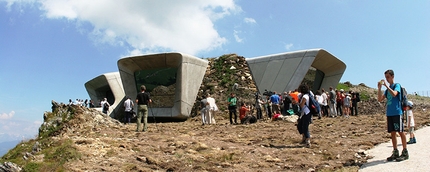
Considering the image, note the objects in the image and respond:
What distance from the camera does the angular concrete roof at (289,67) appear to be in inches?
742

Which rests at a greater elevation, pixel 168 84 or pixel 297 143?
pixel 168 84

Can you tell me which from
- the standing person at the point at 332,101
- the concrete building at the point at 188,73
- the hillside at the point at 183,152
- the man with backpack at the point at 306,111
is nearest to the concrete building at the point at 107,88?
the concrete building at the point at 188,73

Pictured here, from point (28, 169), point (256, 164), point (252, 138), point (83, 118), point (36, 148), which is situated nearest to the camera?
point (28, 169)

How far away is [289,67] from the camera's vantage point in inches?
758

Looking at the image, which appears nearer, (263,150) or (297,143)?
(263,150)

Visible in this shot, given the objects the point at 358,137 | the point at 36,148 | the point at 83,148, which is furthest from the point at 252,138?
the point at 36,148

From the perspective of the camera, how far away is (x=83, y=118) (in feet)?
33.9

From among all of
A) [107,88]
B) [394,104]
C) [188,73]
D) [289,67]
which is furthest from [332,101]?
[107,88]

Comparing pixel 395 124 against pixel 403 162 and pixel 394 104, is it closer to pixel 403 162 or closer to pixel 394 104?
pixel 394 104

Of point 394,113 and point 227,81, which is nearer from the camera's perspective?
point 394,113

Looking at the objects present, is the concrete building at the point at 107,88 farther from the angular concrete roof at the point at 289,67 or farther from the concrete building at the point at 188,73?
the angular concrete roof at the point at 289,67

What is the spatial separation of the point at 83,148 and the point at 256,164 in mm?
3298

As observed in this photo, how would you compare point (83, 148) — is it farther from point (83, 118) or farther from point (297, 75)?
point (297, 75)

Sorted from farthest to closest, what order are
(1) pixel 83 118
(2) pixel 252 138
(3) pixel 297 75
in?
(3) pixel 297 75 < (1) pixel 83 118 < (2) pixel 252 138
